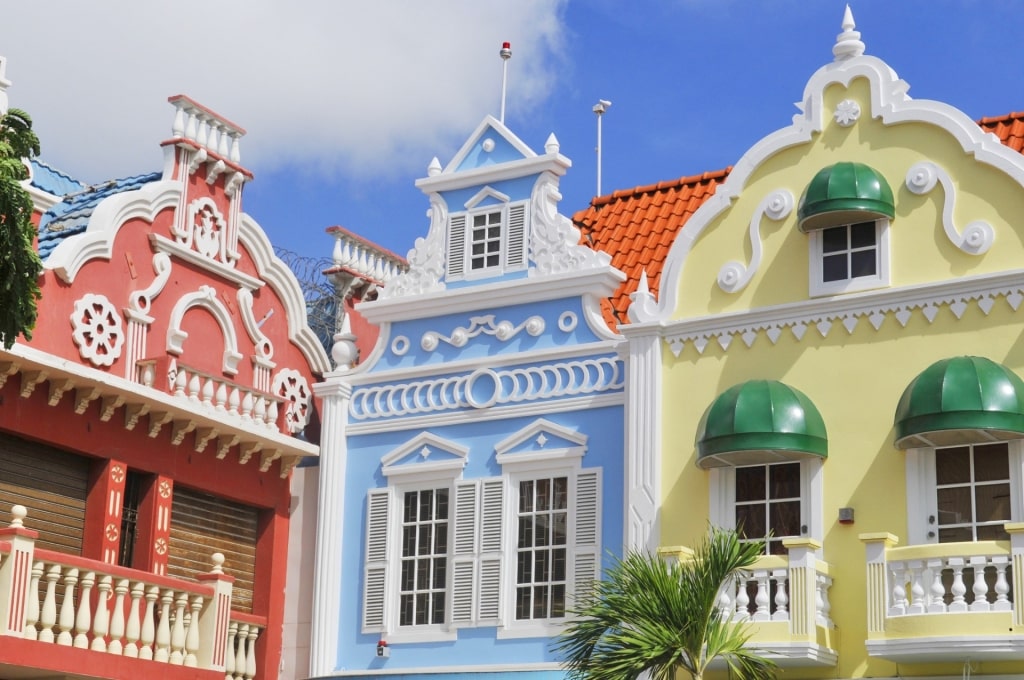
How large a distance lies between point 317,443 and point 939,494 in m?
8.91

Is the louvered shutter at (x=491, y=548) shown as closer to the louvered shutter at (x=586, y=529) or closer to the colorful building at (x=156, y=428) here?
the louvered shutter at (x=586, y=529)

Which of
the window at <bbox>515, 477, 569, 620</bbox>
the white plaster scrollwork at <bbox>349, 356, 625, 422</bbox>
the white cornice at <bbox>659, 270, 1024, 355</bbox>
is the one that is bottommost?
the window at <bbox>515, 477, 569, 620</bbox>

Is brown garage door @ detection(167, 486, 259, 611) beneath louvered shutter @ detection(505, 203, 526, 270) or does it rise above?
beneath

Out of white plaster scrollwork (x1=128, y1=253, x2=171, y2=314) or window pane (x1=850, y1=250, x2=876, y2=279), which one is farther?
white plaster scrollwork (x1=128, y1=253, x2=171, y2=314)

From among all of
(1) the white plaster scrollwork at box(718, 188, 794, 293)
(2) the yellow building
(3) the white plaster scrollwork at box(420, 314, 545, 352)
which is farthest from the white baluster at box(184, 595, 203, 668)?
(1) the white plaster scrollwork at box(718, 188, 794, 293)

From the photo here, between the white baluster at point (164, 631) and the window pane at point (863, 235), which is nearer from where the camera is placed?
the white baluster at point (164, 631)

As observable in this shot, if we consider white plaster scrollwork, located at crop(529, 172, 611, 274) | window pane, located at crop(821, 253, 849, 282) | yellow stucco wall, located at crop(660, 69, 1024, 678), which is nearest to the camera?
yellow stucco wall, located at crop(660, 69, 1024, 678)

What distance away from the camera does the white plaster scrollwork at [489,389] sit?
20.5 meters

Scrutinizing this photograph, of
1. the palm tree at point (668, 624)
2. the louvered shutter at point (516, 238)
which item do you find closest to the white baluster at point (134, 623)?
the palm tree at point (668, 624)

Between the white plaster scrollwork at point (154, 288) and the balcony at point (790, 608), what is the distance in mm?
7857

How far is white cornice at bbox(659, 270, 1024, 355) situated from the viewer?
18078 mm

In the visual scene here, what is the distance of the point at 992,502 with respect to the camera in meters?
17.6

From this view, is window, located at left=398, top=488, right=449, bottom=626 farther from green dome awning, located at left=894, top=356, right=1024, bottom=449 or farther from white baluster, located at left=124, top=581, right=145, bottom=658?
green dome awning, located at left=894, top=356, right=1024, bottom=449

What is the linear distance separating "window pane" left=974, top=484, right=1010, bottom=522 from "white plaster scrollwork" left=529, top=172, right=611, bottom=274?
5.41 metres
